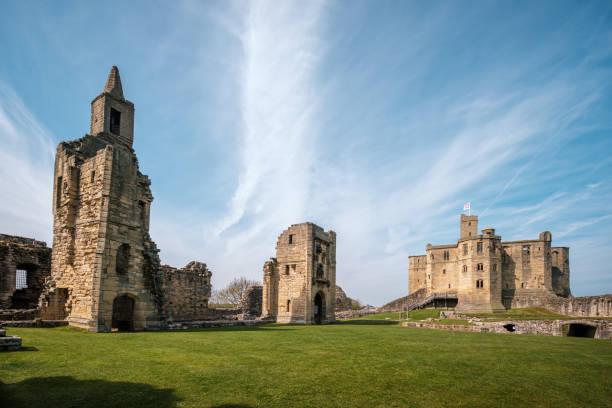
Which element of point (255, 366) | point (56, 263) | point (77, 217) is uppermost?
point (77, 217)

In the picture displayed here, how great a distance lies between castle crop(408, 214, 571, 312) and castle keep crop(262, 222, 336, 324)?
2582cm

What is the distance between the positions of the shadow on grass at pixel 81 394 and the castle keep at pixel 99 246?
29.6ft

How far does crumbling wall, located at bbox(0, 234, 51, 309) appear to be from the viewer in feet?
66.0

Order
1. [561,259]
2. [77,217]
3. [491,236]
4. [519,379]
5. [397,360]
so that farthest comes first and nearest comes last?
[561,259] < [491,236] < [77,217] < [397,360] < [519,379]

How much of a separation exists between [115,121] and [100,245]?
13.0m

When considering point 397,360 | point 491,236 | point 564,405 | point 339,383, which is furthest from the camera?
point 491,236

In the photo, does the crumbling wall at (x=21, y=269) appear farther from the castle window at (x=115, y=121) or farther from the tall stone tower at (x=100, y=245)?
the castle window at (x=115, y=121)

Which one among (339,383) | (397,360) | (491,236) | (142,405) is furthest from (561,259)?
(142,405)

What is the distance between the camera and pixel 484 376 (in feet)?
25.1

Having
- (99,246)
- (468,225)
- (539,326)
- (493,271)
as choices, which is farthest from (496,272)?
(99,246)

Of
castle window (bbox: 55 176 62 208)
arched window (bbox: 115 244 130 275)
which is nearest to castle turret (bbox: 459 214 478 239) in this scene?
arched window (bbox: 115 244 130 275)

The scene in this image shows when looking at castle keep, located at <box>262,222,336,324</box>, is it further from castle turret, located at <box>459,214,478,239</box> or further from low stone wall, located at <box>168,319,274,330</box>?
castle turret, located at <box>459,214,478,239</box>

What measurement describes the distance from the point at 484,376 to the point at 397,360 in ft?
7.34

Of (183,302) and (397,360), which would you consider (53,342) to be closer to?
(397,360)
